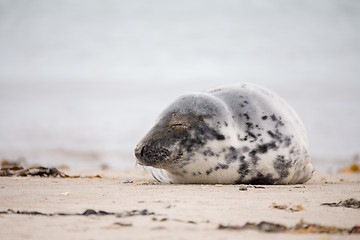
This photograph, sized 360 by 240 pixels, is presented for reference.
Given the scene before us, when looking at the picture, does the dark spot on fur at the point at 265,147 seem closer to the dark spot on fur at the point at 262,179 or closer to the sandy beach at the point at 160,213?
the dark spot on fur at the point at 262,179

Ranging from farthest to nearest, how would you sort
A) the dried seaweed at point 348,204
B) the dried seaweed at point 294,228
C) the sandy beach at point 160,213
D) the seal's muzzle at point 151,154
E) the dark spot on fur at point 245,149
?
the dark spot on fur at point 245,149
the seal's muzzle at point 151,154
the dried seaweed at point 348,204
the dried seaweed at point 294,228
the sandy beach at point 160,213

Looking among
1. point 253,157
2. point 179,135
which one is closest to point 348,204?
point 253,157

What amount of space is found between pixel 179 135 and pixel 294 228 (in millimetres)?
2751

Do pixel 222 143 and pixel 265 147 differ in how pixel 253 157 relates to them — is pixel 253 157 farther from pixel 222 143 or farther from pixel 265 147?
pixel 222 143

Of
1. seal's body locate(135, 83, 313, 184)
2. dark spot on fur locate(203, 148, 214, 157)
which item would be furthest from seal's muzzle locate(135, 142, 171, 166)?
dark spot on fur locate(203, 148, 214, 157)

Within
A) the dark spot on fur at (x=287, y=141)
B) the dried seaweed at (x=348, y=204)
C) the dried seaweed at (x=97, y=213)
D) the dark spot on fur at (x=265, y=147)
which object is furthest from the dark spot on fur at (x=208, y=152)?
the dried seaweed at (x=97, y=213)

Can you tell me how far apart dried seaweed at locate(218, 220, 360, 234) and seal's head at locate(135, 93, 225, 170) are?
8.37ft

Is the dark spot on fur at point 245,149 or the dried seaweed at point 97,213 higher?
the dark spot on fur at point 245,149

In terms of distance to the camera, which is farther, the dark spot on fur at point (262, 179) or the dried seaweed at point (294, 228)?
the dark spot on fur at point (262, 179)

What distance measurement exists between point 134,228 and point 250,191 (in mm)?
2034

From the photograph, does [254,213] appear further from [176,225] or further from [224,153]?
[224,153]

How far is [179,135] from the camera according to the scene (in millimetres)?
5512

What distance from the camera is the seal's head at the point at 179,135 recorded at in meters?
5.41

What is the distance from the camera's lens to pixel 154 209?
11.1 ft
